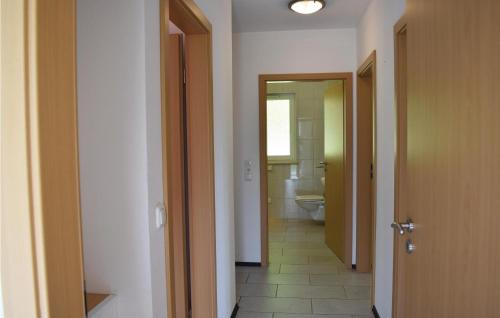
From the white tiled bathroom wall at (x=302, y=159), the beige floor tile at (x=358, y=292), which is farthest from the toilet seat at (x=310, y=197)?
the beige floor tile at (x=358, y=292)

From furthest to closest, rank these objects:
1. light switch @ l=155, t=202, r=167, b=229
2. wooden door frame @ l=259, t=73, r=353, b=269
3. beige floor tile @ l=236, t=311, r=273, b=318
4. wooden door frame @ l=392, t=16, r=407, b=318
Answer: wooden door frame @ l=259, t=73, r=353, b=269
beige floor tile @ l=236, t=311, r=273, b=318
wooden door frame @ l=392, t=16, r=407, b=318
light switch @ l=155, t=202, r=167, b=229

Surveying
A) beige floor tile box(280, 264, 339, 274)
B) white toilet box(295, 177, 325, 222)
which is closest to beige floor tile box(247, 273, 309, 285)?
beige floor tile box(280, 264, 339, 274)

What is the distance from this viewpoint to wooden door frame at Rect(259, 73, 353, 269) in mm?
3582

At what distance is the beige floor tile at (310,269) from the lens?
3.59 metres

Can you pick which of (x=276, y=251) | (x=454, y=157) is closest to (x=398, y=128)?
(x=454, y=157)

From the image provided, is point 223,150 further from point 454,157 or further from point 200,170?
point 454,157

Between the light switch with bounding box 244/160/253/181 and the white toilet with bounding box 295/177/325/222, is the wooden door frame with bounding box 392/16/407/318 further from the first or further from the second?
the white toilet with bounding box 295/177/325/222

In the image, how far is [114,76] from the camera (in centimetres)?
125

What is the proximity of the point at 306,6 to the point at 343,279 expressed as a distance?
8.04 ft

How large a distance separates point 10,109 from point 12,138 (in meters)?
0.04

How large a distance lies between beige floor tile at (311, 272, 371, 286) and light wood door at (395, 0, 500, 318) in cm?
195

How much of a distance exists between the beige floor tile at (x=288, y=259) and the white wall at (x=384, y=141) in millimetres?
1286

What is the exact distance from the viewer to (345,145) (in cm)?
362

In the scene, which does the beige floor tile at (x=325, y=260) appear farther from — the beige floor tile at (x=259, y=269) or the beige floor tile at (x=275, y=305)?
the beige floor tile at (x=275, y=305)
